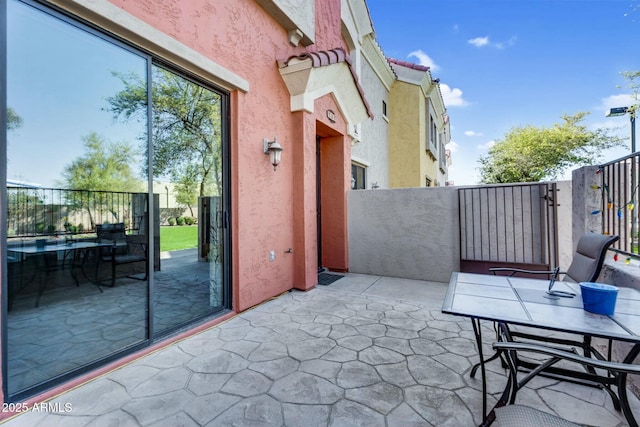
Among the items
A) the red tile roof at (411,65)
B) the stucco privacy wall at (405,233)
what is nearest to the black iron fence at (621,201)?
the stucco privacy wall at (405,233)

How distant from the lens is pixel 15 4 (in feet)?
7.02

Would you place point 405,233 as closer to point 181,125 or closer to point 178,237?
point 178,237

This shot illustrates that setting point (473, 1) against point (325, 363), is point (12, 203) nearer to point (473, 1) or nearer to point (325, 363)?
point (325, 363)

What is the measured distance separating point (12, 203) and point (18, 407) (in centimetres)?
162

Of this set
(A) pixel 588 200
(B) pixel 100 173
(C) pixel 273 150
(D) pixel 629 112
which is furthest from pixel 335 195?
(D) pixel 629 112

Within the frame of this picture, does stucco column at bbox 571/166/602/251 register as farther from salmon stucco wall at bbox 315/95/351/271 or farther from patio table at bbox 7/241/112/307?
patio table at bbox 7/241/112/307

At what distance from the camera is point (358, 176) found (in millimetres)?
8766

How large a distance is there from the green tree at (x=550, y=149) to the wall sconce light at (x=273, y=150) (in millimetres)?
20332

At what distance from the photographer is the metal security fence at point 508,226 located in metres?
4.91

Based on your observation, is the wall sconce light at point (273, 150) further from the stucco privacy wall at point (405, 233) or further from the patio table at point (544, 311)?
the patio table at point (544, 311)

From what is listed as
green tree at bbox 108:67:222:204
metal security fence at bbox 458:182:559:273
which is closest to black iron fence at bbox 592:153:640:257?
metal security fence at bbox 458:182:559:273

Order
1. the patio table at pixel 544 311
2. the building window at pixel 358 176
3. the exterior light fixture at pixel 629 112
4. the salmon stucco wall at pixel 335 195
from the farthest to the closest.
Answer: the exterior light fixture at pixel 629 112
the building window at pixel 358 176
the salmon stucco wall at pixel 335 195
the patio table at pixel 544 311

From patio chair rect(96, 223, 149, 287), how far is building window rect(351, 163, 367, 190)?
5851mm

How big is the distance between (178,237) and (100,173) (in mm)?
1124
